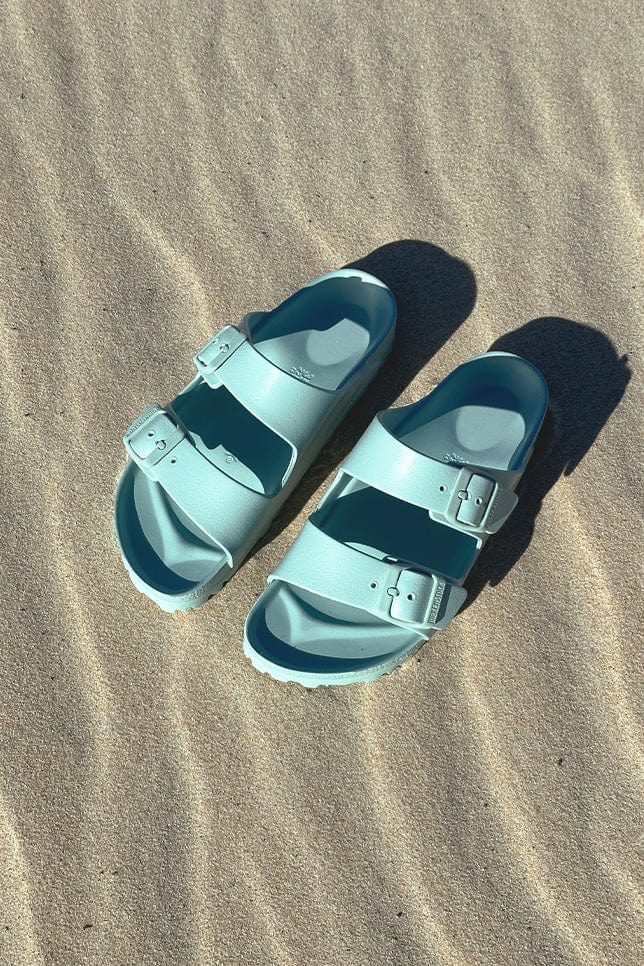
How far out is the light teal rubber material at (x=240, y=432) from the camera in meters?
2.01

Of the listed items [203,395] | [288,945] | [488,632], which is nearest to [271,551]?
[203,395]

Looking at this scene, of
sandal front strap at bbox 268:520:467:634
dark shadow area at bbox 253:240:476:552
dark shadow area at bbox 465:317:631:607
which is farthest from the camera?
dark shadow area at bbox 253:240:476:552

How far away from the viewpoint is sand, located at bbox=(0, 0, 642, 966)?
194 cm

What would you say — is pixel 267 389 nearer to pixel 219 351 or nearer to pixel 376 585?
pixel 219 351

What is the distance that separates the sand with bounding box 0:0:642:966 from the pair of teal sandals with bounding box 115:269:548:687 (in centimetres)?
13

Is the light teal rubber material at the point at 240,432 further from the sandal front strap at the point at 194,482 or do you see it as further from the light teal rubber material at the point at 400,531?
the light teal rubber material at the point at 400,531

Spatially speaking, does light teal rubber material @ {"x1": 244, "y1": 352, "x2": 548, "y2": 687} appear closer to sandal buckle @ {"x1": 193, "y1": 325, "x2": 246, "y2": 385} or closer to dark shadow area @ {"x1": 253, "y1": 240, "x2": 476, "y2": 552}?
dark shadow area @ {"x1": 253, "y1": 240, "x2": 476, "y2": 552}

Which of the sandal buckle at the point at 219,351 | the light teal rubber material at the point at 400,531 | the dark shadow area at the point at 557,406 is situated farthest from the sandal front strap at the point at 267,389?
the dark shadow area at the point at 557,406

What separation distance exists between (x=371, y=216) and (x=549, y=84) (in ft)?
2.11

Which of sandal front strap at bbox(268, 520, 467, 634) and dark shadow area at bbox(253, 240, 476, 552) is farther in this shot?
dark shadow area at bbox(253, 240, 476, 552)

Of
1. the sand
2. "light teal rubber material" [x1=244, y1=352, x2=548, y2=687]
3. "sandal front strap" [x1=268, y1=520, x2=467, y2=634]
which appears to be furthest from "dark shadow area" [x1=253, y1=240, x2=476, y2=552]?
"sandal front strap" [x1=268, y1=520, x2=467, y2=634]

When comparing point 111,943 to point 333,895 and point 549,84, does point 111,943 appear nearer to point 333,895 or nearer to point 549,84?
point 333,895

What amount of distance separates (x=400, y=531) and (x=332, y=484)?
0.21 metres

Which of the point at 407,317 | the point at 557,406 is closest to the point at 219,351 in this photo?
the point at 407,317
